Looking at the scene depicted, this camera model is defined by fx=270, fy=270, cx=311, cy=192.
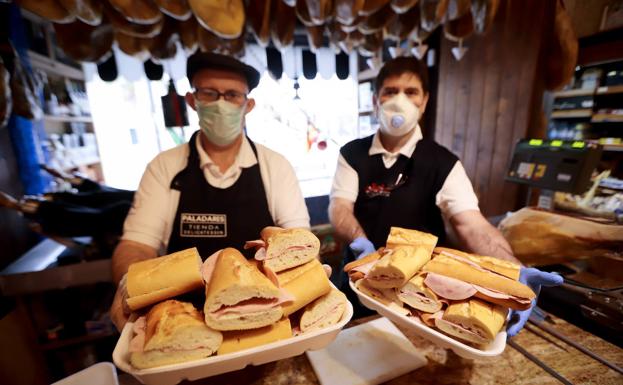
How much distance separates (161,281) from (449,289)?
0.72 m

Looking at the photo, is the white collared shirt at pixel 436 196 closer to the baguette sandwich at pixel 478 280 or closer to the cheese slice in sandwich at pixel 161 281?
the baguette sandwich at pixel 478 280

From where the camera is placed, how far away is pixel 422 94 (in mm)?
1570

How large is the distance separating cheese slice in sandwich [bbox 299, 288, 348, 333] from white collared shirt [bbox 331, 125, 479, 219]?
1.01m

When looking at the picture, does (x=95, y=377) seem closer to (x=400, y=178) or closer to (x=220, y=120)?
(x=220, y=120)

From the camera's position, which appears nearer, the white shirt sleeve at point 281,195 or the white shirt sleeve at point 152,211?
the white shirt sleeve at point 152,211

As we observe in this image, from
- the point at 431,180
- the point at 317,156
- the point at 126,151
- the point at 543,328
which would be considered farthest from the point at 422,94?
the point at 126,151

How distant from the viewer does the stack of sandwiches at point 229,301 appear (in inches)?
21.6

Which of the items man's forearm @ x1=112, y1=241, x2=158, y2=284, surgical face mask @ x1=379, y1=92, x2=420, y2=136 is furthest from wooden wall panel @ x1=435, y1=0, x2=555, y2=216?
man's forearm @ x1=112, y1=241, x2=158, y2=284

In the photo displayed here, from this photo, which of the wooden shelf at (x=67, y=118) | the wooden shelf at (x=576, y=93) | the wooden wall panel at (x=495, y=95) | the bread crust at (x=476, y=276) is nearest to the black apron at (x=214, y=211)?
the bread crust at (x=476, y=276)

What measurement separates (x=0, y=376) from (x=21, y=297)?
721 mm

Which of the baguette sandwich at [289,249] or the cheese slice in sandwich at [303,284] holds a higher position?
the baguette sandwich at [289,249]

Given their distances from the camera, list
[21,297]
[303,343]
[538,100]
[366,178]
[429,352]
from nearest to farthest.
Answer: [303,343] < [429,352] < [366,178] < [21,297] < [538,100]

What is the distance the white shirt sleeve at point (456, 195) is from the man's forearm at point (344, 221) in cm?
49

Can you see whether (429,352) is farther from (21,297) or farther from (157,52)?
(21,297)
